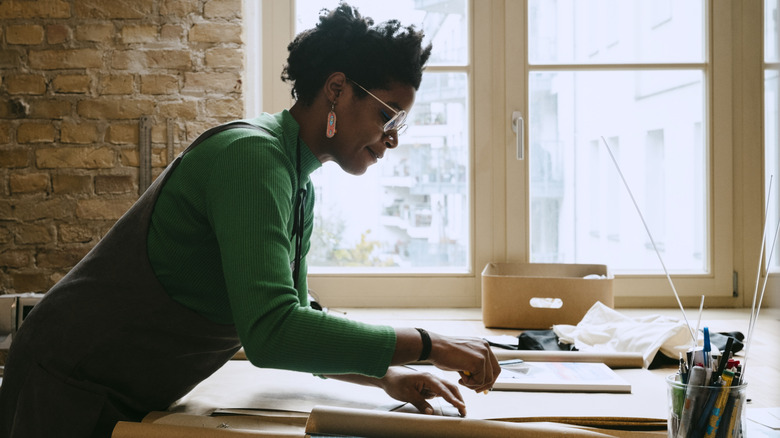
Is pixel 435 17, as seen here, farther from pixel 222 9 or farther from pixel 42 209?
pixel 42 209

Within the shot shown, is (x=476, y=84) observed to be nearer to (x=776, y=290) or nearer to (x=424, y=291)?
(x=424, y=291)

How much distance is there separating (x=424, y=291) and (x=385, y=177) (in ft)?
1.54

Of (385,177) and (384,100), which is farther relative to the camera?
(385,177)

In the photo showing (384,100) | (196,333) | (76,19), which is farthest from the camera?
(76,19)

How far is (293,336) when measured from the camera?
34.3 inches

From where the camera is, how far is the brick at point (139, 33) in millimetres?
2254

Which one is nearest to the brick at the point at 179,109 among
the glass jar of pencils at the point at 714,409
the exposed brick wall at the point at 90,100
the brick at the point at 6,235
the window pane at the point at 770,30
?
the exposed brick wall at the point at 90,100

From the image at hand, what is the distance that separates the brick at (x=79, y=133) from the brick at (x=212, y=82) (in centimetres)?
34

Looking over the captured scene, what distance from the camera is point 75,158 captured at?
227cm

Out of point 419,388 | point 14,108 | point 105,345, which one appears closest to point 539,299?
point 419,388

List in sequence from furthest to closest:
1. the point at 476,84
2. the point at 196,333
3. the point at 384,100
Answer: the point at 476,84 < the point at 384,100 < the point at 196,333

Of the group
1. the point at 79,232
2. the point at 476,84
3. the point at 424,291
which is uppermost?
the point at 476,84

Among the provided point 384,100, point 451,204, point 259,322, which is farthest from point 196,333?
point 451,204

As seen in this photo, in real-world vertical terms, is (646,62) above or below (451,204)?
above
